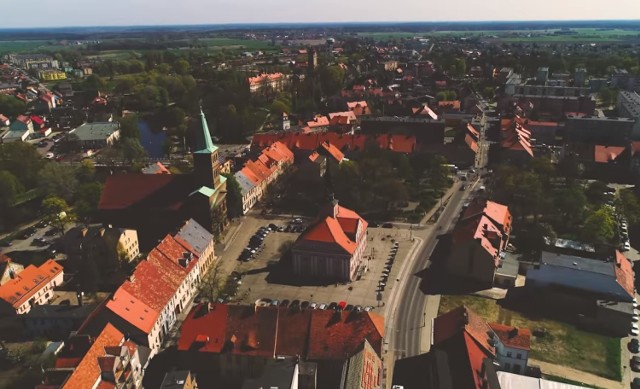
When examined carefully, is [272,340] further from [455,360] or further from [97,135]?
[97,135]

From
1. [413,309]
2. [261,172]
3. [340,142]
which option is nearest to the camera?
[413,309]

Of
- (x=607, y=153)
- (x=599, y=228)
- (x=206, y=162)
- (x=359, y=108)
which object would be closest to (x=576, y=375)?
(x=599, y=228)

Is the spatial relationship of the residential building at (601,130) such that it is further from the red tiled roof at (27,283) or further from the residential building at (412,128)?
the red tiled roof at (27,283)

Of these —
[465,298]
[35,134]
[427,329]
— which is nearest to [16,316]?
[427,329]

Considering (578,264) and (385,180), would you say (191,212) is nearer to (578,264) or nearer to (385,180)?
(385,180)

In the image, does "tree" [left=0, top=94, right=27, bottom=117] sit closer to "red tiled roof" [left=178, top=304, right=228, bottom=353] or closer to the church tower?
the church tower

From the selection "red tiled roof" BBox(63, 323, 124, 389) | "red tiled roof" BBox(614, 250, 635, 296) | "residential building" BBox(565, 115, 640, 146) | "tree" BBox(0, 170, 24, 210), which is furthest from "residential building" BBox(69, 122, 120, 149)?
"residential building" BBox(565, 115, 640, 146)
